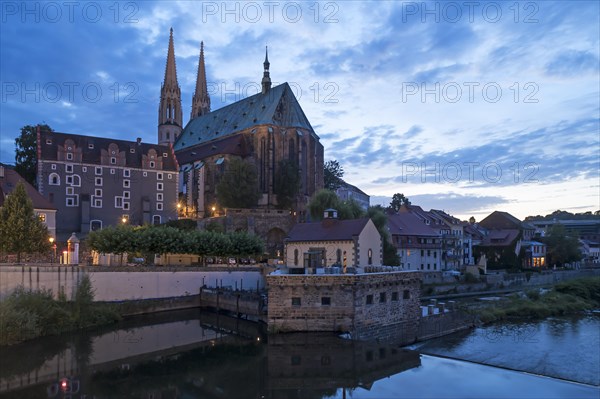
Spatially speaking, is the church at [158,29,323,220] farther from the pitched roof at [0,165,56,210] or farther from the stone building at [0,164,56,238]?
the pitched roof at [0,165,56,210]

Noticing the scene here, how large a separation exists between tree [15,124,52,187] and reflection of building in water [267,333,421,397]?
184ft

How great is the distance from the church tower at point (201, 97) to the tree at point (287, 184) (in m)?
51.1

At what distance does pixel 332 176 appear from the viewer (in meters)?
112

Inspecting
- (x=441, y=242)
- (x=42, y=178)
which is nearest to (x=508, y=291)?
(x=441, y=242)

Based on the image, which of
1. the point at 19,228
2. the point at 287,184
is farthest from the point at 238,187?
the point at 19,228

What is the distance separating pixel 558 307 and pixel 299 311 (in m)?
34.0

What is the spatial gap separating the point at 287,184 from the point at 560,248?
192ft

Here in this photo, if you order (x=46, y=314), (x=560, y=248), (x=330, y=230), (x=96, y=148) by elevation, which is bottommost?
(x=46, y=314)

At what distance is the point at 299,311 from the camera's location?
32.9m

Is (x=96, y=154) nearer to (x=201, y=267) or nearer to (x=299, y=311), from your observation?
(x=201, y=267)

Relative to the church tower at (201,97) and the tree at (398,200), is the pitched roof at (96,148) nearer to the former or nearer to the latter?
the church tower at (201,97)

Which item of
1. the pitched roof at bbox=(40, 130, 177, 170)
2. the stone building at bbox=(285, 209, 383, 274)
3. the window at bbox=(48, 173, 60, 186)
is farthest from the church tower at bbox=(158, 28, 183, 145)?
the stone building at bbox=(285, 209, 383, 274)

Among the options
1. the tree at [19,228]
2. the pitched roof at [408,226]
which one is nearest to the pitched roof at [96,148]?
the tree at [19,228]

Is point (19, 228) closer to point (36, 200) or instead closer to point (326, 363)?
point (36, 200)
